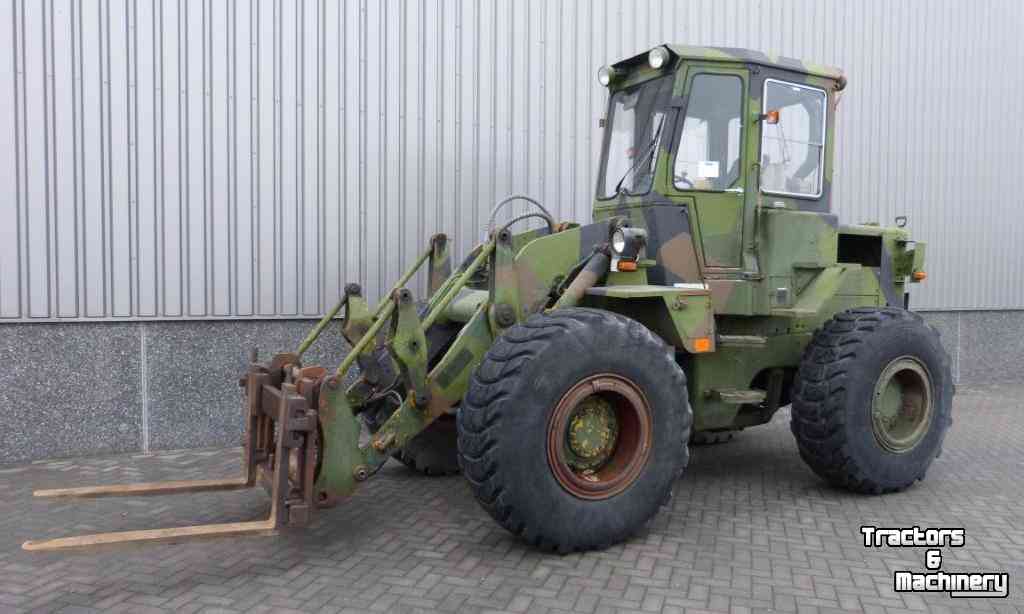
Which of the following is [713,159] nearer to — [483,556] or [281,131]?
[483,556]

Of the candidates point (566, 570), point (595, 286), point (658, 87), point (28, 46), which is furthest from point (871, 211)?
point (28, 46)

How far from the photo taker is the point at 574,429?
463 cm

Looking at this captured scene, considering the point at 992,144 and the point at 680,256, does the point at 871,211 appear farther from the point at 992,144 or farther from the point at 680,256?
the point at 680,256

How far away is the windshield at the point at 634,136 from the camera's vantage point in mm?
5652

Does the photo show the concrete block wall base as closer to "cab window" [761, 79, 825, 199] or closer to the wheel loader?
the wheel loader

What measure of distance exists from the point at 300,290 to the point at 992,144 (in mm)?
10383

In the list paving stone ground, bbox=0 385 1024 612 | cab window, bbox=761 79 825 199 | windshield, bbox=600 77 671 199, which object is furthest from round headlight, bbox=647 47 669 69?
paving stone ground, bbox=0 385 1024 612

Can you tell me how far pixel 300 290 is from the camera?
300 inches

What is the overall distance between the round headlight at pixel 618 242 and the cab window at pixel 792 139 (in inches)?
53.6

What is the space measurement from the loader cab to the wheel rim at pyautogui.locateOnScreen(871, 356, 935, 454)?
1.11 meters

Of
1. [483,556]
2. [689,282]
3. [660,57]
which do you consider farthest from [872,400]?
[483,556]

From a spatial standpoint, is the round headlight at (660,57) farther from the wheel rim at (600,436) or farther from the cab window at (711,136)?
the wheel rim at (600,436)

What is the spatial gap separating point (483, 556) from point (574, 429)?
0.89 meters

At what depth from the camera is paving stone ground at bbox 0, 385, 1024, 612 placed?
12.7 feet
